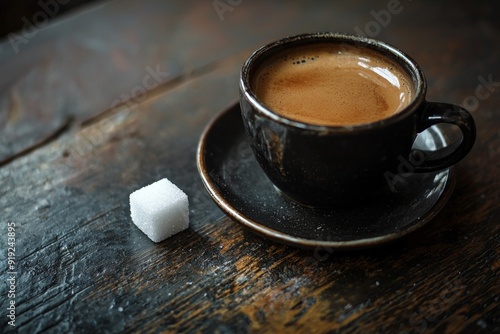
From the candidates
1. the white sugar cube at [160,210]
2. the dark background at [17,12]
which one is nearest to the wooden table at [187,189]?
the white sugar cube at [160,210]

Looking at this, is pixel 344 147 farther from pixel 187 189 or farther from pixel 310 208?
pixel 187 189

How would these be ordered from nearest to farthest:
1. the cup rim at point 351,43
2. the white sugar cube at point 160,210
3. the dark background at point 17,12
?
1. the cup rim at point 351,43
2. the white sugar cube at point 160,210
3. the dark background at point 17,12

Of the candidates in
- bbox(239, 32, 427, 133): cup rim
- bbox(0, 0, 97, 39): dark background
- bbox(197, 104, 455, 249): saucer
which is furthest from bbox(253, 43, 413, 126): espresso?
bbox(0, 0, 97, 39): dark background

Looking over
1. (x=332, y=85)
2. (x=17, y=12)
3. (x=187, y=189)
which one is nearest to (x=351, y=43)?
(x=332, y=85)

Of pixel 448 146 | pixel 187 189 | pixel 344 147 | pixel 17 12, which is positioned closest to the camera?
pixel 344 147

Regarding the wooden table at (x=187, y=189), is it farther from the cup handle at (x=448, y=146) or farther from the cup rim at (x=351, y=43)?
the cup rim at (x=351, y=43)

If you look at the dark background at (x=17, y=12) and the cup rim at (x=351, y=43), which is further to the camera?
the dark background at (x=17, y=12)
